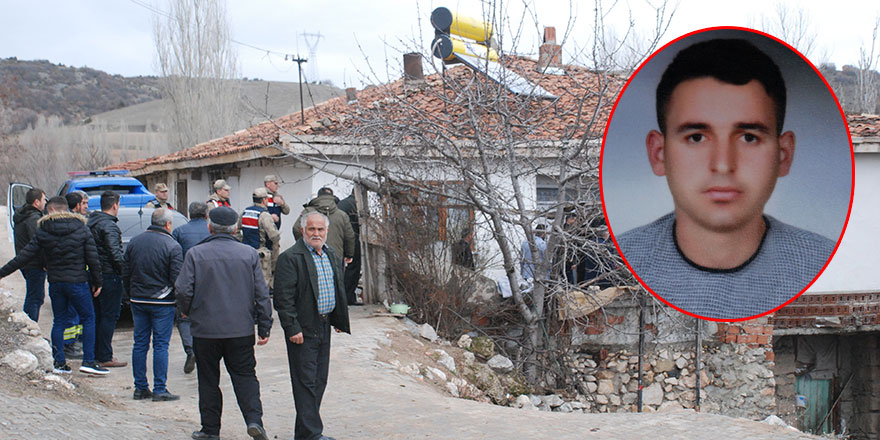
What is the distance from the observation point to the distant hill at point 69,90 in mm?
81312

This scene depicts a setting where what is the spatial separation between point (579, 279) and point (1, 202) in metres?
50.3

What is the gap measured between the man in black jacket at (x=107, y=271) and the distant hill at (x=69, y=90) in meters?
74.1

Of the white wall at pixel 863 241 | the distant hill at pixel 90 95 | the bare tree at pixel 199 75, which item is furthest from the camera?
the distant hill at pixel 90 95

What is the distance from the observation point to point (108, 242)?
8.05m

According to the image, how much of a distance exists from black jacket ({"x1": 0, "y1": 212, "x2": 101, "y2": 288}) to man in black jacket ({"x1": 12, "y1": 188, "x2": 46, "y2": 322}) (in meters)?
0.99

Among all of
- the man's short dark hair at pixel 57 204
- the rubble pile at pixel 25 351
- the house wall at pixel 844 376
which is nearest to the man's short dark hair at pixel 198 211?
the man's short dark hair at pixel 57 204

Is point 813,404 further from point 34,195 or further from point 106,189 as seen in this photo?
point 106,189

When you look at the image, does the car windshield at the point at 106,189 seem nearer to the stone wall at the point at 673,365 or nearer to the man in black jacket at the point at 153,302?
the man in black jacket at the point at 153,302

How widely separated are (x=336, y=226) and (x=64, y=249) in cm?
372

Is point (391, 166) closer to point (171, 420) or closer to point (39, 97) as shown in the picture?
point (171, 420)

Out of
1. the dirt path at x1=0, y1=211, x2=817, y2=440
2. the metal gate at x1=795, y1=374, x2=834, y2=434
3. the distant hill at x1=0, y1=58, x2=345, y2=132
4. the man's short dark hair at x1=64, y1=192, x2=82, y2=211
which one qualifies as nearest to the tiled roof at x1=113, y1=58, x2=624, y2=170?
the man's short dark hair at x1=64, y1=192, x2=82, y2=211

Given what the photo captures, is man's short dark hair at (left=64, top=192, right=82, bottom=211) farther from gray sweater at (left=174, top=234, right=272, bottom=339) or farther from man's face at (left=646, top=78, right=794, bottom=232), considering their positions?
man's face at (left=646, top=78, right=794, bottom=232)

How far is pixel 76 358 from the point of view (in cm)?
872

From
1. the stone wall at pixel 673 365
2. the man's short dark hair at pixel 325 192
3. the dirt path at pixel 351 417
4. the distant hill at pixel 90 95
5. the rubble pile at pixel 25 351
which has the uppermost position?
the distant hill at pixel 90 95
